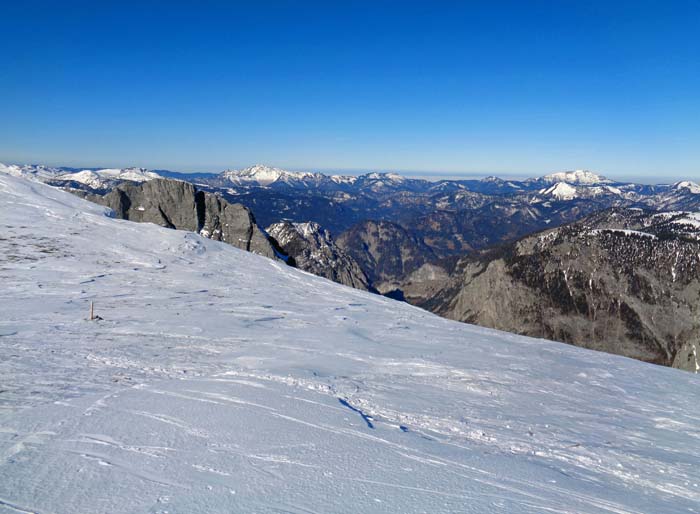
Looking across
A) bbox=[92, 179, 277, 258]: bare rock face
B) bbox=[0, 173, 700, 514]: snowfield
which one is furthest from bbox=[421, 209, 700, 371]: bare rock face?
bbox=[0, 173, 700, 514]: snowfield

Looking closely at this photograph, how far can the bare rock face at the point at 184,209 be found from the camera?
144 m

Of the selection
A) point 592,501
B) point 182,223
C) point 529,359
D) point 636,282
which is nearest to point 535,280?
point 636,282

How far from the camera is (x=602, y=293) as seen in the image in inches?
6540

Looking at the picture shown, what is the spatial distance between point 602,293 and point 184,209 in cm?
16069

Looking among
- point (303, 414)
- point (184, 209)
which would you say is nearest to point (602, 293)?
point (184, 209)

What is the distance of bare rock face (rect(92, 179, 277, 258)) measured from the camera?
144m

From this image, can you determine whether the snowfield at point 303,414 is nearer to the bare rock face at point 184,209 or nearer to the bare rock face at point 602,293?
the bare rock face at point 184,209

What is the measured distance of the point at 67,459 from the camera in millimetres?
5809

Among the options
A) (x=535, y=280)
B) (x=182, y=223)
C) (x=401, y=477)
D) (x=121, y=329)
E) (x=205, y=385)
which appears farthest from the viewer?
(x=535, y=280)

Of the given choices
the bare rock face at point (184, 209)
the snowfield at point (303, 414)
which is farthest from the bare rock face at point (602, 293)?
the snowfield at point (303, 414)

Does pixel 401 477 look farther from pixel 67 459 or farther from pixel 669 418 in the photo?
pixel 669 418

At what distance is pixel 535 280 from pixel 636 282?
35.2 m

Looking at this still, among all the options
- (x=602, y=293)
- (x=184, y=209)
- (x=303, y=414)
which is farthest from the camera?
(x=602, y=293)

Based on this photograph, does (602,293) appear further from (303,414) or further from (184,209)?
(303,414)
